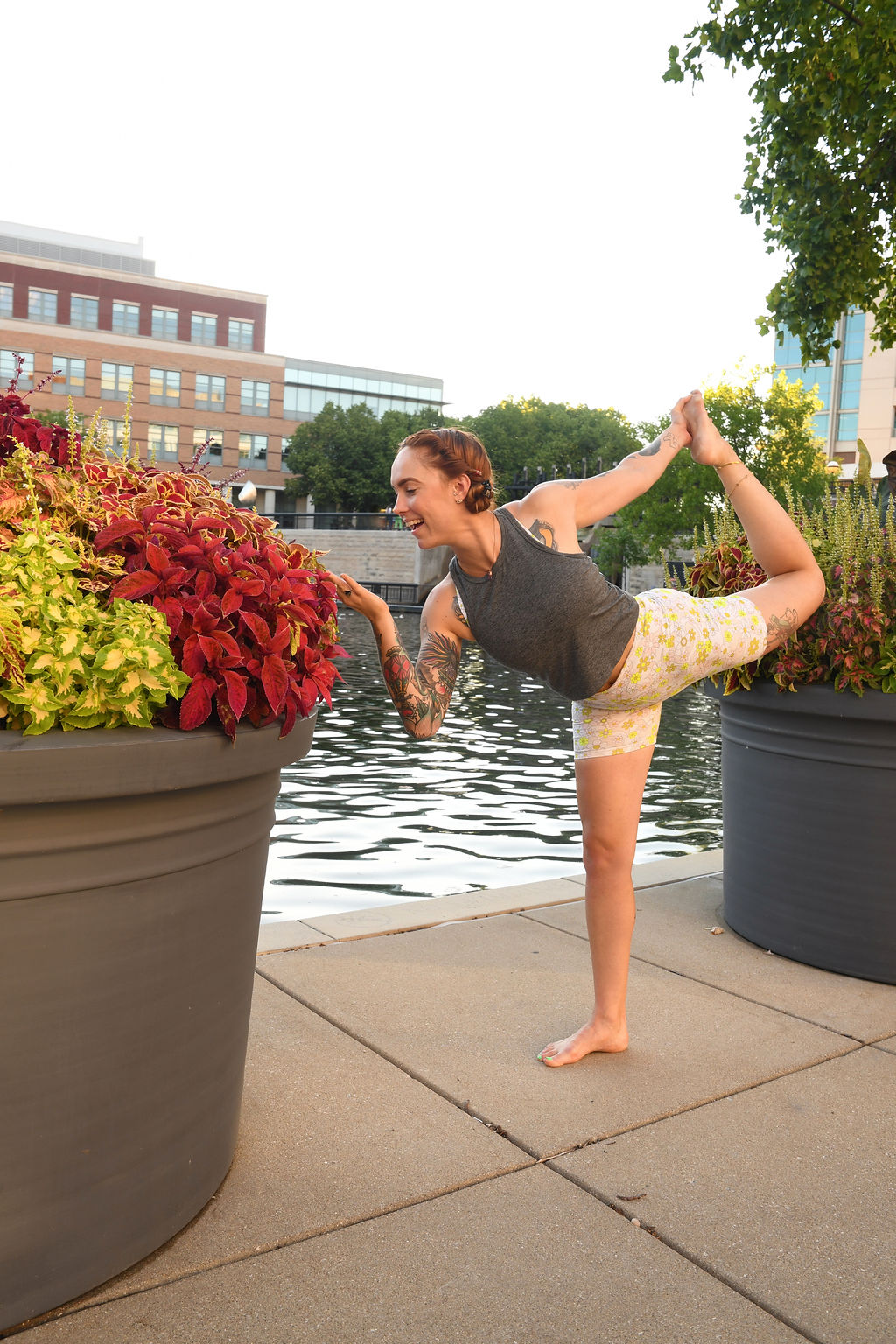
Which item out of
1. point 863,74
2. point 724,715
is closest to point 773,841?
point 724,715

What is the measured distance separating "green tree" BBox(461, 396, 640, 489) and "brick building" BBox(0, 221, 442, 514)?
1736cm

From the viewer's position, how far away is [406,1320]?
A: 6.52 feet

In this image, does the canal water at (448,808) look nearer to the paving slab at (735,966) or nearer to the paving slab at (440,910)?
the paving slab at (440,910)

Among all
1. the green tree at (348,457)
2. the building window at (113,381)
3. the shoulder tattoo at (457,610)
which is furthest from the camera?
the green tree at (348,457)

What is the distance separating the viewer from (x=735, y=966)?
4.03 m

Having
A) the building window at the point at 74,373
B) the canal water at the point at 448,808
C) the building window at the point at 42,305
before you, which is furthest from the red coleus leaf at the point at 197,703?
the building window at the point at 42,305

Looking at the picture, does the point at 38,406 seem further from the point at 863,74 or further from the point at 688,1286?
the point at 688,1286

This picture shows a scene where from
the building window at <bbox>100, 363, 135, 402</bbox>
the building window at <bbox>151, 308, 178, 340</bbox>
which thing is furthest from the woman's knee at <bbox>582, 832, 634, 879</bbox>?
the building window at <bbox>151, 308, 178, 340</bbox>

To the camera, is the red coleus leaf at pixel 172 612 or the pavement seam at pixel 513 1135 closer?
the red coleus leaf at pixel 172 612

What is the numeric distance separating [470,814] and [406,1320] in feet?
19.8

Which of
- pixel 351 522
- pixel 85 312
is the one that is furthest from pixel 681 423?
pixel 85 312

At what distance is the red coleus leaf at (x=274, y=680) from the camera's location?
2.09 meters

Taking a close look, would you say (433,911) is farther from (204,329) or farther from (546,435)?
(204,329)

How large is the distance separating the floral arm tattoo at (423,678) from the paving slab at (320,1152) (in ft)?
3.18
